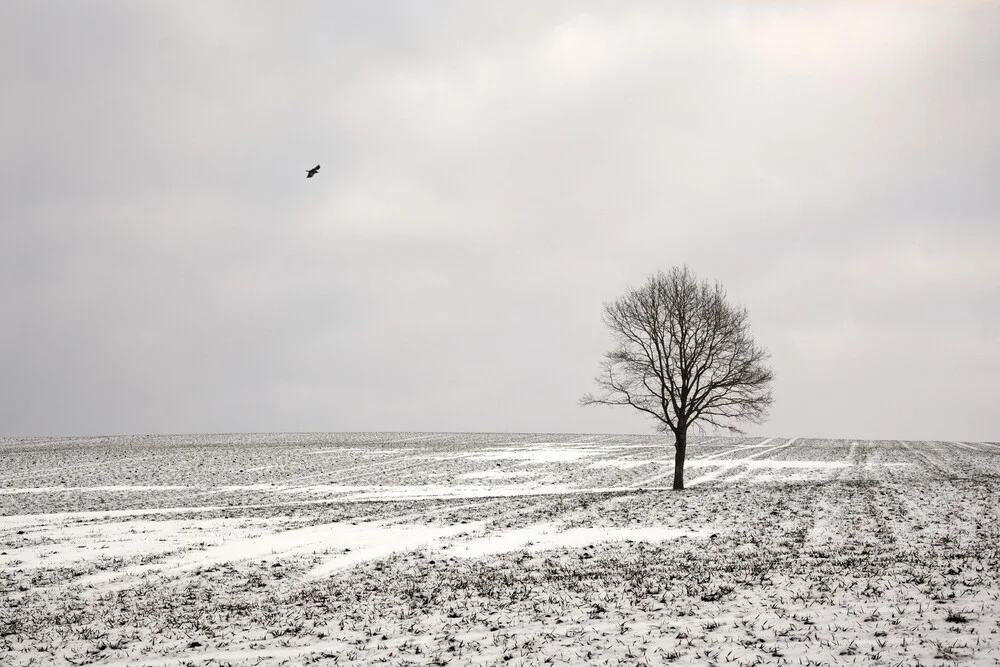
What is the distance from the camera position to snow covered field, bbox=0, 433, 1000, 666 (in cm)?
1015

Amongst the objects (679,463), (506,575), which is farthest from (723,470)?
(506,575)

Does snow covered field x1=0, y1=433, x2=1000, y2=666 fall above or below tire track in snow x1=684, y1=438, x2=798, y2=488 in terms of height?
above

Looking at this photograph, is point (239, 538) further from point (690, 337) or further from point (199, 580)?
point (690, 337)

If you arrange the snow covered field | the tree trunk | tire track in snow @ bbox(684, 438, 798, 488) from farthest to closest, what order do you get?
tire track in snow @ bbox(684, 438, 798, 488) → the tree trunk → the snow covered field

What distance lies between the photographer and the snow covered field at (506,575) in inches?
400

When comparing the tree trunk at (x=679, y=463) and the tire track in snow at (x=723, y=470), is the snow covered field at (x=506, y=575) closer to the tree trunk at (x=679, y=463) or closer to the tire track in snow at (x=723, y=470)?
the tree trunk at (x=679, y=463)

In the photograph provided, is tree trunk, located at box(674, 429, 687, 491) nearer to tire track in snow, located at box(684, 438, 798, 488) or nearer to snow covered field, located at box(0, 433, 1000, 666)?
tire track in snow, located at box(684, 438, 798, 488)

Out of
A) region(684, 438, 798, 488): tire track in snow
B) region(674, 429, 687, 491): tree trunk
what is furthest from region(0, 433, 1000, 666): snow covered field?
region(684, 438, 798, 488): tire track in snow

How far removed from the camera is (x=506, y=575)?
15.0 meters

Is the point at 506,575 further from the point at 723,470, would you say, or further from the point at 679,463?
the point at 723,470

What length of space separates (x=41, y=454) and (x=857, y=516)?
63684mm

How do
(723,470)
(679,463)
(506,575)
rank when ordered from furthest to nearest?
(723,470) → (679,463) → (506,575)

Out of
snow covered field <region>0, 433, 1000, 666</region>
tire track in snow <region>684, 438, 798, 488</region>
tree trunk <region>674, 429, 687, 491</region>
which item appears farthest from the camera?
tire track in snow <region>684, 438, 798, 488</region>

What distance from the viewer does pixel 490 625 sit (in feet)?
37.0
